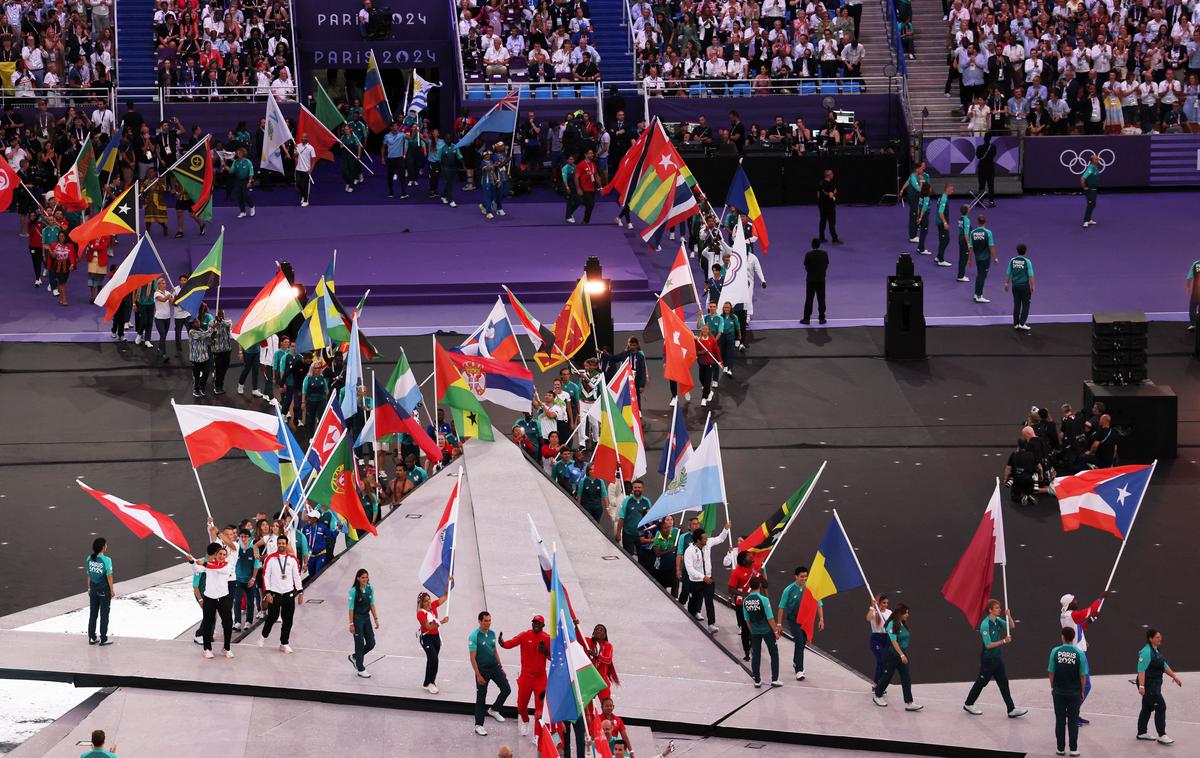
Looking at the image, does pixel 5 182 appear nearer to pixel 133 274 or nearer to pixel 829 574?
pixel 133 274

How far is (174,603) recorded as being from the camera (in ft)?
68.8

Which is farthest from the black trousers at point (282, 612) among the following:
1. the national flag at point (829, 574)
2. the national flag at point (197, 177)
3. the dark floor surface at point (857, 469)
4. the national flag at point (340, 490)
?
the national flag at point (197, 177)

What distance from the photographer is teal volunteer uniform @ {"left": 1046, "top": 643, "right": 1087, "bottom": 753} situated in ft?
54.6

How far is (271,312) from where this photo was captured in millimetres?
26828

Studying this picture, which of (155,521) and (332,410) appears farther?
(332,410)

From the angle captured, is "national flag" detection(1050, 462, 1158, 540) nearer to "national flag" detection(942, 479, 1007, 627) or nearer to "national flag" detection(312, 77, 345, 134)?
"national flag" detection(942, 479, 1007, 627)

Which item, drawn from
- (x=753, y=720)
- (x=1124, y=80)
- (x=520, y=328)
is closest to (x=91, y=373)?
(x=520, y=328)

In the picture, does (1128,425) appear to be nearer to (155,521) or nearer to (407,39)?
(155,521)

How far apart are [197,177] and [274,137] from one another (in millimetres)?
2822

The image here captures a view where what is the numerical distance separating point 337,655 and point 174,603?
9.79 ft

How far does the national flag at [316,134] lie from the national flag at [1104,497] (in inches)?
906

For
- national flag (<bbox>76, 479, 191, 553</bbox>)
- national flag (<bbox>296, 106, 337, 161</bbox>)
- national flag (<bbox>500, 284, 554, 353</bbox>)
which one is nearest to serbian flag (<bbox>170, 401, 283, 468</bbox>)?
national flag (<bbox>76, 479, 191, 553</bbox>)

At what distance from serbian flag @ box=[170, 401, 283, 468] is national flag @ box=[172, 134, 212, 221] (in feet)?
49.3

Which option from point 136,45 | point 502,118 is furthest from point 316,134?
point 136,45
